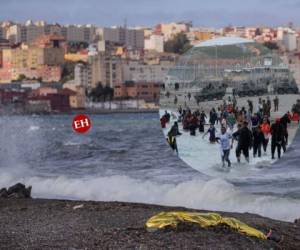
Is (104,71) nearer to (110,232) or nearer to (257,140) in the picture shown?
(257,140)

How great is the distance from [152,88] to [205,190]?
7.15 feet

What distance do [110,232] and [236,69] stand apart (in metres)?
4.58

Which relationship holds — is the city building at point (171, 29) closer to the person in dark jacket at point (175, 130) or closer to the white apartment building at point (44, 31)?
the white apartment building at point (44, 31)

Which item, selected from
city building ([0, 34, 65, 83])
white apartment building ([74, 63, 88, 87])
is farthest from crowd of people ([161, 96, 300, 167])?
city building ([0, 34, 65, 83])

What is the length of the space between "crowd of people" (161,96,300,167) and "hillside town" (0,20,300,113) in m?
1.23

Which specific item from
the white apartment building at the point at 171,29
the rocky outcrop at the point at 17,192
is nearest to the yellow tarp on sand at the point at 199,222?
the rocky outcrop at the point at 17,192

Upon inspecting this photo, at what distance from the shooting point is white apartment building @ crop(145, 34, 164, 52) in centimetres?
1695

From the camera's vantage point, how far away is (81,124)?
17516 mm

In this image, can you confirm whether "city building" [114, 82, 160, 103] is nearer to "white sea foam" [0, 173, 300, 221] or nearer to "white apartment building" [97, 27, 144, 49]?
"white apartment building" [97, 27, 144, 49]

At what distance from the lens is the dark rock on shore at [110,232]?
772 centimetres

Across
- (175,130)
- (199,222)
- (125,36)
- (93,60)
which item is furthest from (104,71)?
(199,222)

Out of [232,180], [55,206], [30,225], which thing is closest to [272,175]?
[232,180]

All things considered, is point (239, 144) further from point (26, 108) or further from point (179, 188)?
point (26, 108)

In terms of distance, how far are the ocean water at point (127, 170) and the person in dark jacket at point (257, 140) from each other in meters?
0.46
